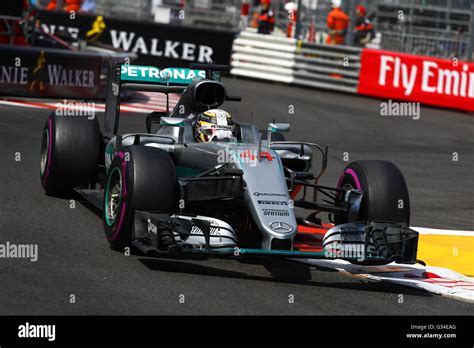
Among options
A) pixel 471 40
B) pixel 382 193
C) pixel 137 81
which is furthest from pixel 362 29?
pixel 382 193

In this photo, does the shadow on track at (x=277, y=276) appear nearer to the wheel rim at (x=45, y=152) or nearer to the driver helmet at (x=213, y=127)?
the driver helmet at (x=213, y=127)

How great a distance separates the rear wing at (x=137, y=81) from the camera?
1091 centimetres

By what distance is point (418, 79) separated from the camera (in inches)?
912

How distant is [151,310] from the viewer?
23.4ft

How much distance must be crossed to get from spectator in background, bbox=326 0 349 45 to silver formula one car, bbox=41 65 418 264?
16.4 metres

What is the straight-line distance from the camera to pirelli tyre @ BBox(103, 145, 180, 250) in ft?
27.3

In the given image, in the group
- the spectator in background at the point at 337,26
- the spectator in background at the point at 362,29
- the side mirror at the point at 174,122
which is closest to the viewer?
the side mirror at the point at 174,122

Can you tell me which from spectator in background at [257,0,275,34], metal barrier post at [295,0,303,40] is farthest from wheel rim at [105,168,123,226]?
spectator in background at [257,0,275,34]

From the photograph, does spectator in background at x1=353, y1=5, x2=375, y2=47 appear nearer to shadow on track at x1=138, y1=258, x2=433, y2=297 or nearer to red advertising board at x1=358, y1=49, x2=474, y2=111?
red advertising board at x1=358, y1=49, x2=474, y2=111

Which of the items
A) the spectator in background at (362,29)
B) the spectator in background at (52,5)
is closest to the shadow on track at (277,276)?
the spectator in background at (362,29)

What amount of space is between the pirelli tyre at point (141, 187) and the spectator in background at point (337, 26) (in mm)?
18182

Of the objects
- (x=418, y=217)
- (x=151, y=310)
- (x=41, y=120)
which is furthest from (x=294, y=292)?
(x=41, y=120)

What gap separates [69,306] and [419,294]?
290 centimetres
